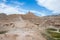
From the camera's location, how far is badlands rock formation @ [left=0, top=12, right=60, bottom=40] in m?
3.05

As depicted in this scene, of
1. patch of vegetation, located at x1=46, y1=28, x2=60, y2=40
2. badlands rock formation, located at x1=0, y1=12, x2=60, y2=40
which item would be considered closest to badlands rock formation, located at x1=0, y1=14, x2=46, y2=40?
badlands rock formation, located at x1=0, y1=12, x2=60, y2=40

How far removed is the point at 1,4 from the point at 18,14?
16.2 inches

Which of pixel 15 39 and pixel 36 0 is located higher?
pixel 36 0

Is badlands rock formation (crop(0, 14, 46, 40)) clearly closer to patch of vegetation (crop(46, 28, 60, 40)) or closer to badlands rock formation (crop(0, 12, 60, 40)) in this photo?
badlands rock formation (crop(0, 12, 60, 40))

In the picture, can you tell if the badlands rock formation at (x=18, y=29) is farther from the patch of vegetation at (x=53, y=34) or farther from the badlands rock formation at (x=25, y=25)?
the patch of vegetation at (x=53, y=34)

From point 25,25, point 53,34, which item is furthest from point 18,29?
point 53,34

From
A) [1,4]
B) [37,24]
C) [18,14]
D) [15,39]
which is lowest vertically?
[15,39]

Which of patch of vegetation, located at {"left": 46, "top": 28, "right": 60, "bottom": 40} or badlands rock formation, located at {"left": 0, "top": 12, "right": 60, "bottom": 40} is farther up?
badlands rock formation, located at {"left": 0, "top": 12, "right": 60, "bottom": 40}

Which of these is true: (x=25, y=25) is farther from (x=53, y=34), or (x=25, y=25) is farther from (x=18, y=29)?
(x=53, y=34)

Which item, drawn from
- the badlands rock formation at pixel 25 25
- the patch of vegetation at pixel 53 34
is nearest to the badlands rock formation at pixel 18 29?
the badlands rock formation at pixel 25 25

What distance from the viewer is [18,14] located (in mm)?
3131

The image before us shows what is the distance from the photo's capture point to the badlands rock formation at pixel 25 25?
3049mm

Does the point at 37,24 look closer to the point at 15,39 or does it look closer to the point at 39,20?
the point at 39,20

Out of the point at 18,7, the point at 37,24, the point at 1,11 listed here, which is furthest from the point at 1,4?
the point at 37,24
